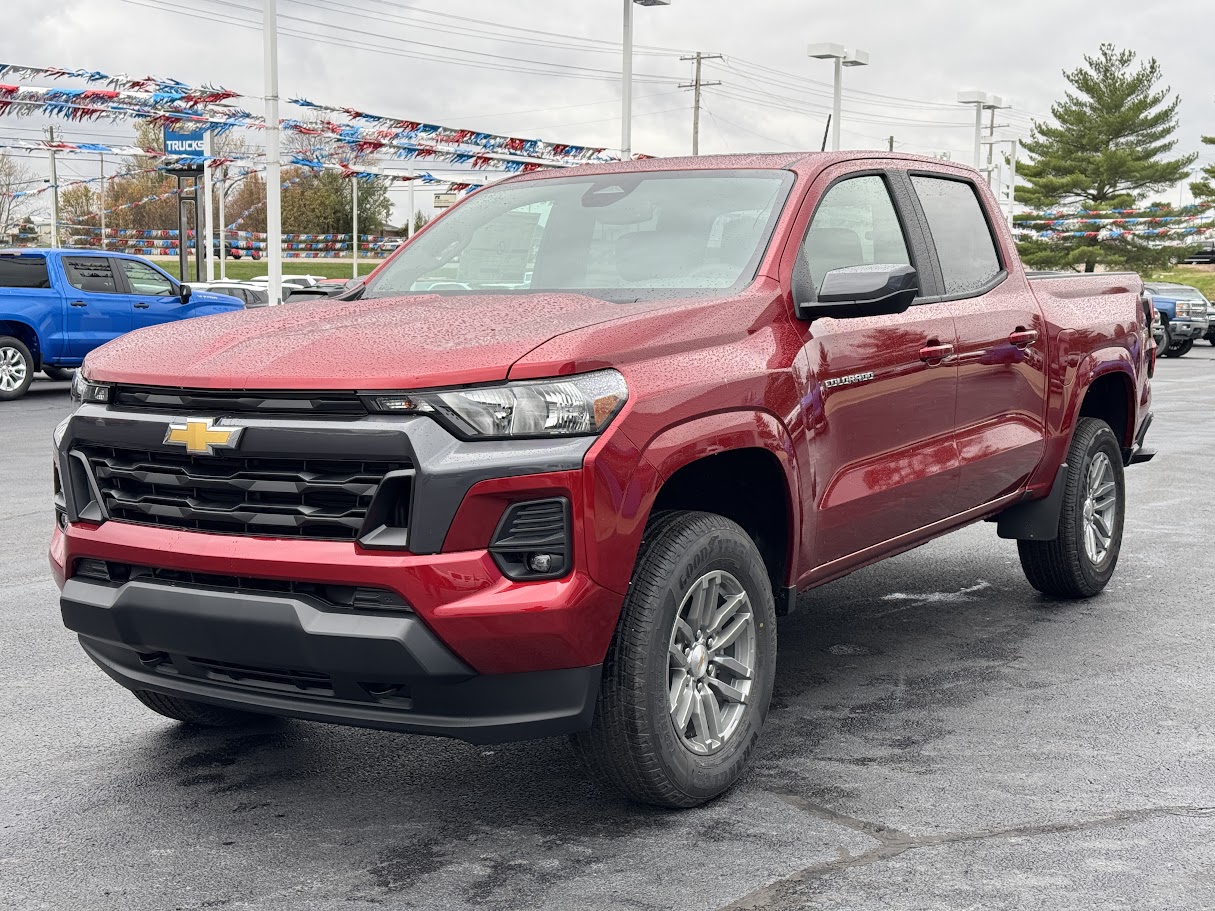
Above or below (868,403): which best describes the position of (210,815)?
below

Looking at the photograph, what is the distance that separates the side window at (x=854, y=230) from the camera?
15.6 feet

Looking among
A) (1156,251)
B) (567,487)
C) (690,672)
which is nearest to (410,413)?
(567,487)

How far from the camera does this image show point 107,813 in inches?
157

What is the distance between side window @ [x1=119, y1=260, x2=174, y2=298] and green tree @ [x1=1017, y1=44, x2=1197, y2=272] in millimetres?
56288

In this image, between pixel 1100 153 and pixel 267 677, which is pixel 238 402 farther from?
pixel 1100 153

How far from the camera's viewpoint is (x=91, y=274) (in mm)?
18797

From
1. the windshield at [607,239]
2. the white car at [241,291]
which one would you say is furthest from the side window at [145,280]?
the windshield at [607,239]

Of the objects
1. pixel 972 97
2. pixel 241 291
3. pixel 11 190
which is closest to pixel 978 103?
pixel 972 97

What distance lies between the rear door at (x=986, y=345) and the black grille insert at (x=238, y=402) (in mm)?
2627

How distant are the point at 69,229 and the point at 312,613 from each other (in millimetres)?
83964

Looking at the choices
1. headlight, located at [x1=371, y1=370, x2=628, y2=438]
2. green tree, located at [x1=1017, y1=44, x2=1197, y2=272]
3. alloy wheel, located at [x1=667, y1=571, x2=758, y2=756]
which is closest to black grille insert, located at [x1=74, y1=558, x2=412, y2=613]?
headlight, located at [x1=371, y1=370, x2=628, y2=438]

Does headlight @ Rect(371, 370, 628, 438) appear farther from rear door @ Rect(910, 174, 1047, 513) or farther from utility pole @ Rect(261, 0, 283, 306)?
utility pole @ Rect(261, 0, 283, 306)

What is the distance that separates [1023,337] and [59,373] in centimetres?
1728

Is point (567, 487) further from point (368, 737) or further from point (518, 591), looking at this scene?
point (368, 737)
